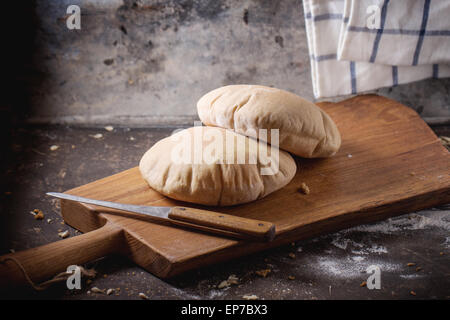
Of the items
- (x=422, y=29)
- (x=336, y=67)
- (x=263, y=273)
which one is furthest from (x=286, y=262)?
(x=422, y=29)

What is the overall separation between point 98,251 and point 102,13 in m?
1.03

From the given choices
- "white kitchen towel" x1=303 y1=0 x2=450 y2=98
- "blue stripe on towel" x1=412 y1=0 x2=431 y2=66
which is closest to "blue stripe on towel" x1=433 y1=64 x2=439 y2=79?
"white kitchen towel" x1=303 y1=0 x2=450 y2=98

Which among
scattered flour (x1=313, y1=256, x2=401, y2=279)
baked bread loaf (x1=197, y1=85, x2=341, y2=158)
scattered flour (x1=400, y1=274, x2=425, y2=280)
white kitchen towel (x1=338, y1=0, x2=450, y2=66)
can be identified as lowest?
scattered flour (x1=400, y1=274, x2=425, y2=280)

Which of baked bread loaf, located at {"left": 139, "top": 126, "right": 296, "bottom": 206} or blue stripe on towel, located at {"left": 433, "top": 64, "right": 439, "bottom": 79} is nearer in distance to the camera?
baked bread loaf, located at {"left": 139, "top": 126, "right": 296, "bottom": 206}

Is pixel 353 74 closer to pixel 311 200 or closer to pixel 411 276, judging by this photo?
pixel 311 200

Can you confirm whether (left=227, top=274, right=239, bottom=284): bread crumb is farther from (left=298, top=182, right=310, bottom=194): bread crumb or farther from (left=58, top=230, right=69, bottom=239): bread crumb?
(left=58, top=230, right=69, bottom=239): bread crumb

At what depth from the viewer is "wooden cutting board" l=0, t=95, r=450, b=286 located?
1.01 metres

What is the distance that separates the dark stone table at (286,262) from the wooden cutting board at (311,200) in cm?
3

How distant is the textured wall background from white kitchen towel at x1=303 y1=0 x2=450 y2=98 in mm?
143

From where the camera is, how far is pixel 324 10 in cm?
158

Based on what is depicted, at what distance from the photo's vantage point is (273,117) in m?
1.17

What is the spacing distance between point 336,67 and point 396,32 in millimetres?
223

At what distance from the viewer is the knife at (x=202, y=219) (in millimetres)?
1007

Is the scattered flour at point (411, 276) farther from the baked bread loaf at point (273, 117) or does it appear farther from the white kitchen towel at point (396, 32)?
the white kitchen towel at point (396, 32)
